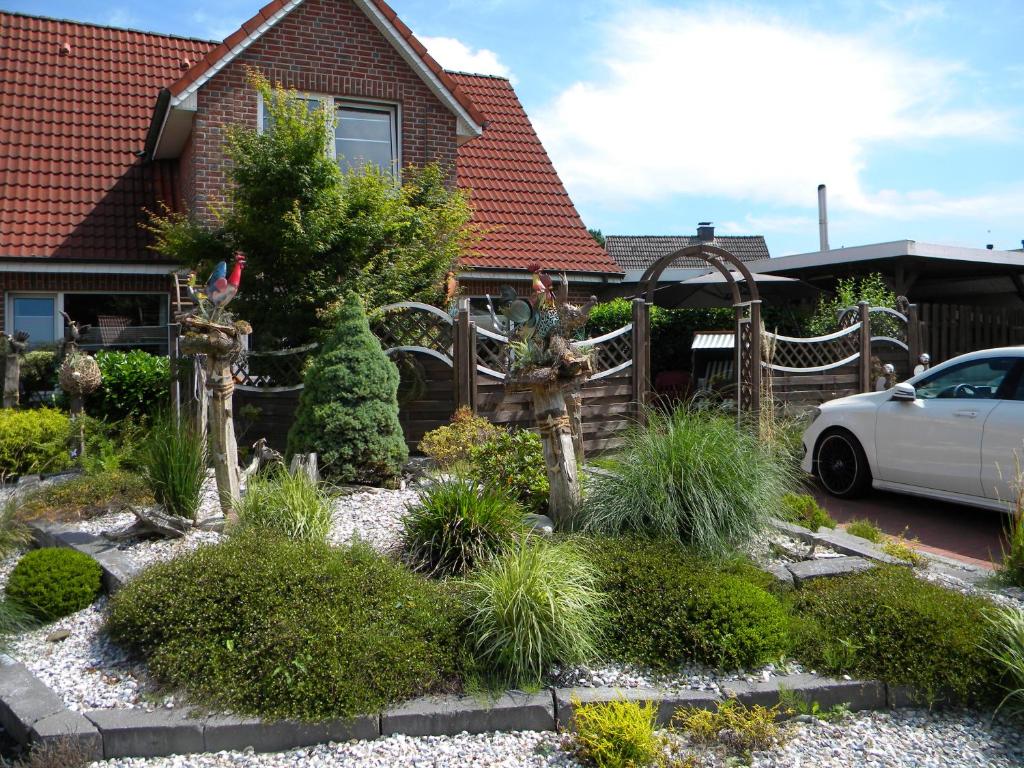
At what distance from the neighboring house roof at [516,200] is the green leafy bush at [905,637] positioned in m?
9.92

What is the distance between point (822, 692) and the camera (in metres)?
4.15

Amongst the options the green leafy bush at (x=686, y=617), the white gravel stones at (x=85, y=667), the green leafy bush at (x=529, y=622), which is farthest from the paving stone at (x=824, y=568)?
the white gravel stones at (x=85, y=667)

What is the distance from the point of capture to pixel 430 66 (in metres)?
13.1

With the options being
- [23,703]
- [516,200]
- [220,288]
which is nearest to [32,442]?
[220,288]

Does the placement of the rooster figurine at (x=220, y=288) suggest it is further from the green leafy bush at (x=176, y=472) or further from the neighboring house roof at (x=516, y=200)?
the neighboring house roof at (x=516, y=200)

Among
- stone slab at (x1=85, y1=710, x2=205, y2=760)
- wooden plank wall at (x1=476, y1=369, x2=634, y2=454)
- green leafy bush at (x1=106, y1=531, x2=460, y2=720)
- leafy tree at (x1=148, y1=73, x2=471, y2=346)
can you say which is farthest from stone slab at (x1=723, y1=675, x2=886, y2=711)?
leafy tree at (x1=148, y1=73, x2=471, y2=346)

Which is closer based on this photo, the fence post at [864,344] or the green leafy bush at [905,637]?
the green leafy bush at [905,637]

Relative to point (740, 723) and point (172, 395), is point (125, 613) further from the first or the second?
point (172, 395)

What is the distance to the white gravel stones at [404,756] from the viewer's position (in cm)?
362

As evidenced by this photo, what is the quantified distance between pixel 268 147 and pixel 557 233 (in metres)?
6.75

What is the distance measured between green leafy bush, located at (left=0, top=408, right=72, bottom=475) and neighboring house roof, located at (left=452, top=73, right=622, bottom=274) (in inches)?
272

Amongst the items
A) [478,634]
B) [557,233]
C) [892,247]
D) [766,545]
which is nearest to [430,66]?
[557,233]

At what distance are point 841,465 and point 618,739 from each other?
594 cm

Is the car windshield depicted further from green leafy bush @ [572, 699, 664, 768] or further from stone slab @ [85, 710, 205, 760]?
stone slab @ [85, 710, 205, 760]
